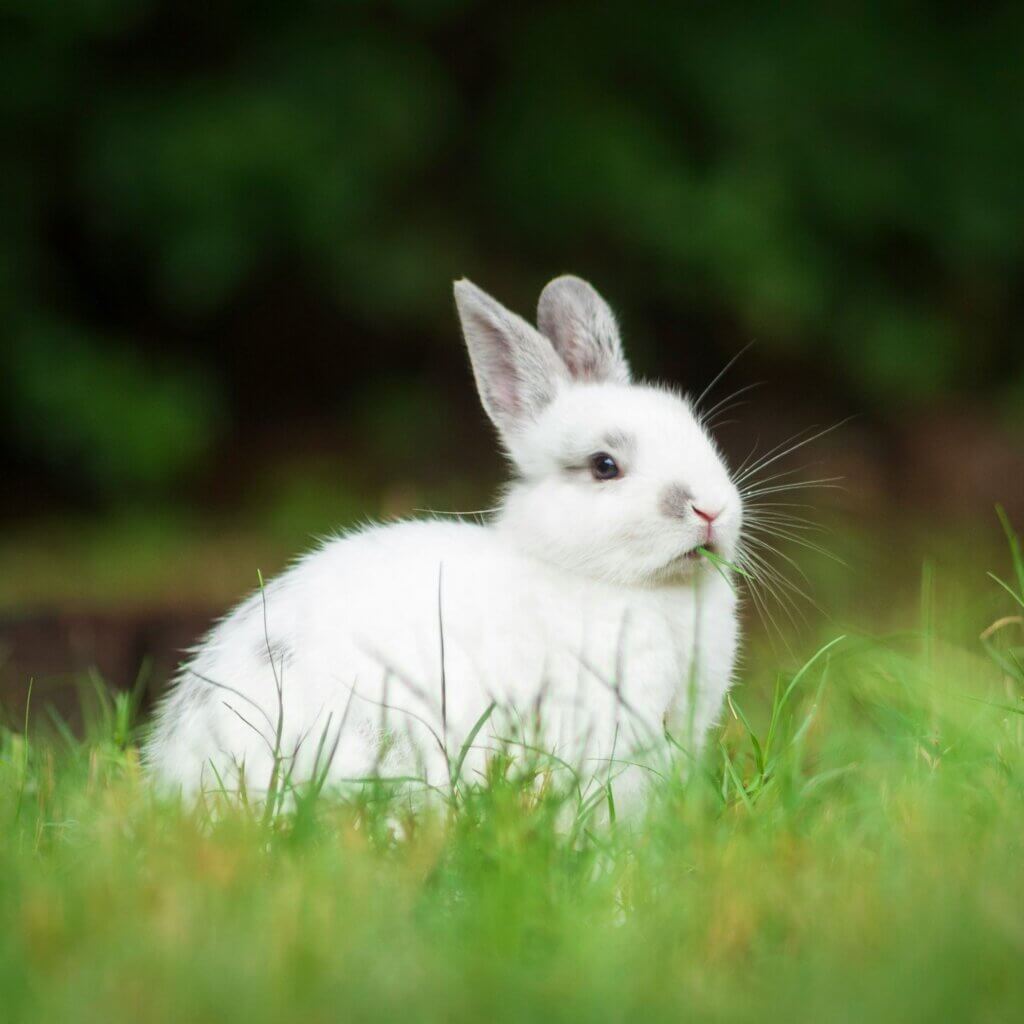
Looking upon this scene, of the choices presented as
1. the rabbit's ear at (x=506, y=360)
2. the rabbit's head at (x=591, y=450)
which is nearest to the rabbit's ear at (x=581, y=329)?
the rabbit's head at (x=591, y=450)

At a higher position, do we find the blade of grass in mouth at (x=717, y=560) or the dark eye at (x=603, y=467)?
the dark eye at (x=603, y=467)

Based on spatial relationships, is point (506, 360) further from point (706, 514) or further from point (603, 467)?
point (706, 514)

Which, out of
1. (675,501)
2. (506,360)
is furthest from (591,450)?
(506,360)

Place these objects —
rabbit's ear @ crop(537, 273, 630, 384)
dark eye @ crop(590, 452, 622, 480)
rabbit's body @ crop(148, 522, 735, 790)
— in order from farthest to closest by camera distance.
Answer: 1. rabbit's ear @ crop(537, 273, 630, 384)
2. dark eye @ crop(590, 452, 622, 480)
3. rabbit's body @ crop(148, 522, 735, 790)

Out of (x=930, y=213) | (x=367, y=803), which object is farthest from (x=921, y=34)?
(x=367, y=803)

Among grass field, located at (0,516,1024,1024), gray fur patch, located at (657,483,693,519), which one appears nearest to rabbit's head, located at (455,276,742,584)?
gray fur patch, located at (657,483,693,519)

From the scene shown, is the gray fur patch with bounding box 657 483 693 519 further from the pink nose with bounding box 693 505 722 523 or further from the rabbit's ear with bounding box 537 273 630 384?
the rabbit's ear with bounding box 537 273 630 384

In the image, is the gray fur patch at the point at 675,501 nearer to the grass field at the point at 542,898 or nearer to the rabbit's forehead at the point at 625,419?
the rabbit's forehead at the point at 625,419

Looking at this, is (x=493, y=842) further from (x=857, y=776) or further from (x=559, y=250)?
(x=559, y=250)
